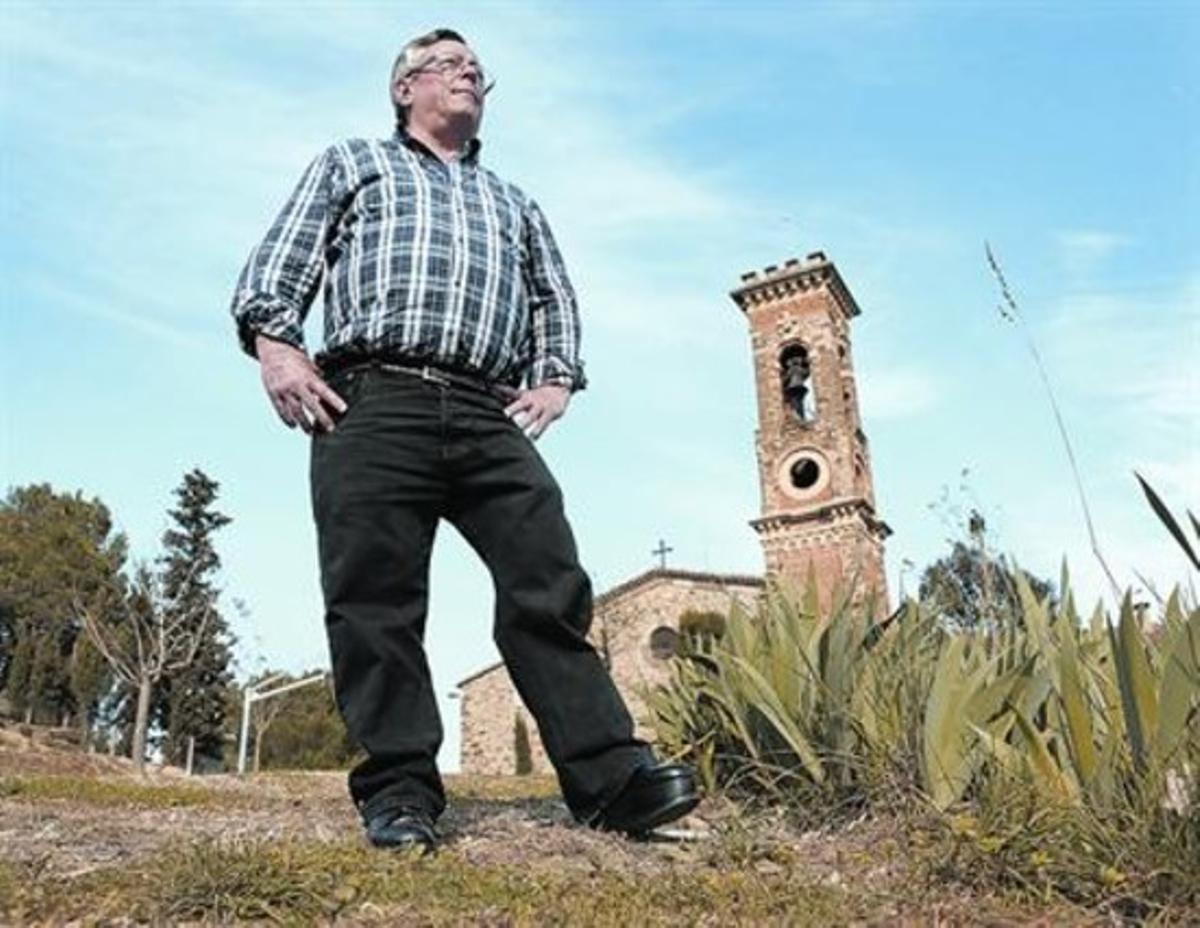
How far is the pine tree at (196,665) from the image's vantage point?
36344 millimetres

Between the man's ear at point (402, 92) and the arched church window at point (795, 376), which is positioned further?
the arched church window at point (795, 376)

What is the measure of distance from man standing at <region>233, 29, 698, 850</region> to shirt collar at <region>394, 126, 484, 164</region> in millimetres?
113

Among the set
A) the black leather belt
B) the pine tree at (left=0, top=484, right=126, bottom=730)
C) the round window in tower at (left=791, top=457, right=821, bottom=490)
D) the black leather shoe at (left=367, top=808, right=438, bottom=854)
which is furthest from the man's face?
the pine tree at (left=0, top=484, right=126, bottom=730)

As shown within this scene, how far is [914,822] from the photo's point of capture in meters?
2.06

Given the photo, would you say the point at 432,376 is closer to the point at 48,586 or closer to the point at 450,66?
the point at 450,66

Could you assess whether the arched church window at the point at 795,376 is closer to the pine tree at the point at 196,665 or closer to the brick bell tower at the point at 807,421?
the brick bell tower at the point at 807,421

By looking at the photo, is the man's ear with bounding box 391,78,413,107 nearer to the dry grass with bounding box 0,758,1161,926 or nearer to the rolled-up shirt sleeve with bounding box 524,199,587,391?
the rolled-up shirt sleeve with bounding box 524,199,587,391

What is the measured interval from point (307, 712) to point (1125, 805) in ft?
136

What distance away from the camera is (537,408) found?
2.55m

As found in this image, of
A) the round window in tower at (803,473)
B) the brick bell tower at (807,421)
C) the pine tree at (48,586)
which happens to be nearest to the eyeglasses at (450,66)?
the brick bell tower at (807,421)

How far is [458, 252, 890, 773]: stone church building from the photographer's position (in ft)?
97.6

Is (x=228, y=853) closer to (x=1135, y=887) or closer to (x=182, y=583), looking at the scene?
(x=1135, y=887)

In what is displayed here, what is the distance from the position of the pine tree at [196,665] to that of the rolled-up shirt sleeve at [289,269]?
115 ft

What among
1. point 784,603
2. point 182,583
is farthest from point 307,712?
point 784,603
